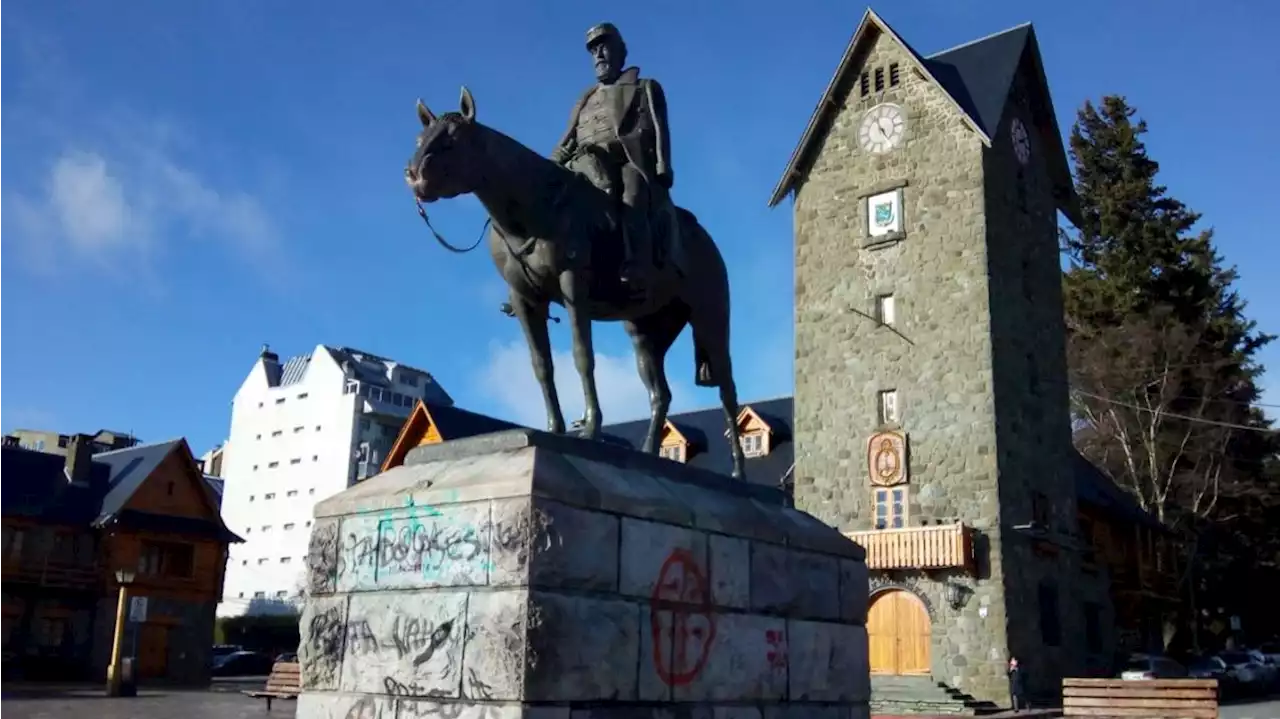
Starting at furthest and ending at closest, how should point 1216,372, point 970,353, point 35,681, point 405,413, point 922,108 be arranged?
point 405,413 < point 1216,372 < point 35,681 < point 922,108 < point 970,353

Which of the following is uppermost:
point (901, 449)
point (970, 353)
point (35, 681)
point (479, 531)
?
point (970, 353)

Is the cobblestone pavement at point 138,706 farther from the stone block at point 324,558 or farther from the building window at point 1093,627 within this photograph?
the building window at point 1093,627

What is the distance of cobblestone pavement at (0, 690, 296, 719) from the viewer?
22062 millimetres

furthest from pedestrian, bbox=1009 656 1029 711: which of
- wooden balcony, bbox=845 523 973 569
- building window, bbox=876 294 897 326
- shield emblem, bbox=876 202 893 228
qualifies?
shield emblem, bbox=876 202 893 228

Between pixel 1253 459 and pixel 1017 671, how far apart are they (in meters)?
22.0

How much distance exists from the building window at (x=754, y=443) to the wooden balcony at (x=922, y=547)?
1090 cm

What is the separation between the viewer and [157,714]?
74.5 feet

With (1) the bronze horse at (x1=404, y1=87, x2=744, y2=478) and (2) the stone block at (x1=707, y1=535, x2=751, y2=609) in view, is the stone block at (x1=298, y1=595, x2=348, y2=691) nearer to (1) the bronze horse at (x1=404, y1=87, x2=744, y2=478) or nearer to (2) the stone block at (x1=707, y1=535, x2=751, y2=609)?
(1) the bronze horse at (x1=404, y1=87, x2=744, y2=478)

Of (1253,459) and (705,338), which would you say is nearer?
(705,338)

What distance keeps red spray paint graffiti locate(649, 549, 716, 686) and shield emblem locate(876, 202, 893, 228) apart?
27.7 metres

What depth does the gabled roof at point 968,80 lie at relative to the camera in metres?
34.1

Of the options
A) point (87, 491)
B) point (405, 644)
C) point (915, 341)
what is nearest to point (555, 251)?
point (405, 644)

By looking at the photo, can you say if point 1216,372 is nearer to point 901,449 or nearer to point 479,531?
point 901,449

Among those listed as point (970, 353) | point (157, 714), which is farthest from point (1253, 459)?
point (157, 714)
